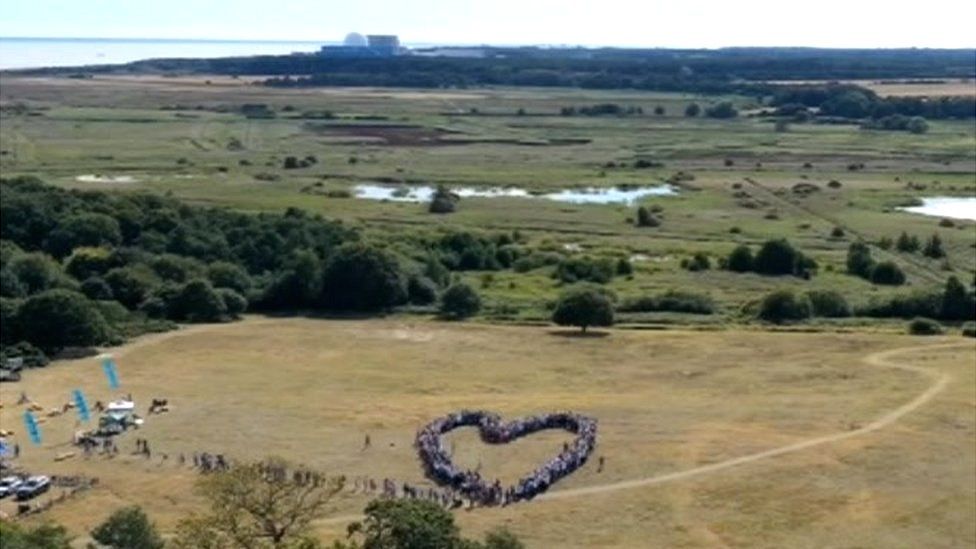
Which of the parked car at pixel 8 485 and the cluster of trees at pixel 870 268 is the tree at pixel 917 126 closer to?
the cluster of trees at pixel 870 268

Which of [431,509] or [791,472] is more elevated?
[431,509]

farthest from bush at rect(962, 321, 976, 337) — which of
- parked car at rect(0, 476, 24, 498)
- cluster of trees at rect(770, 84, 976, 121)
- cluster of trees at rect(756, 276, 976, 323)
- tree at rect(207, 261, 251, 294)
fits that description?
cluster of trees at rect(770, 84, 976, 121)

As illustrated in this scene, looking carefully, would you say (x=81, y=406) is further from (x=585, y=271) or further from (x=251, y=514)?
(x=585, y=271)

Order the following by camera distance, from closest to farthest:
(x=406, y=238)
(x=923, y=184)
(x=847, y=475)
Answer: (x=847, y=475) < (x=406, y=238) < (x=923, y=184)

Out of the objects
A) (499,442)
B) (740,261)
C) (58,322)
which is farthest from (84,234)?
(499,442)

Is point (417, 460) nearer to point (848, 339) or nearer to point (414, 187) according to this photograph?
point (848, 339)

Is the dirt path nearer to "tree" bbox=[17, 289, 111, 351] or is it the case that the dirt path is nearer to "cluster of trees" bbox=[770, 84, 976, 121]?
"tree" bbox=[17, 289, 111, 351]

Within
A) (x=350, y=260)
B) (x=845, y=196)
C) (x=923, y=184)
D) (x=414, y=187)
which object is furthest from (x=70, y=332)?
(x=923, y=184)
